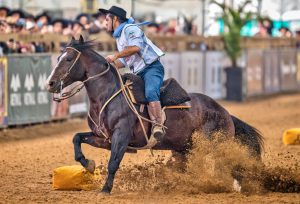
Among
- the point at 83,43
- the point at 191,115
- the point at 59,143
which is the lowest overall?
the point at 59,143

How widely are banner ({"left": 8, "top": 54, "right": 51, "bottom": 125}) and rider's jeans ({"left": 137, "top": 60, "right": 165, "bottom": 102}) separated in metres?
6.72

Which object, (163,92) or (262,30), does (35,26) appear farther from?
(262,30)

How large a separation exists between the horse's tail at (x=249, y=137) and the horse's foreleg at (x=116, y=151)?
183cm

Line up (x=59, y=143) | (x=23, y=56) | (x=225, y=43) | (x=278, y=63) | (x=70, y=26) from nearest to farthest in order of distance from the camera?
(x=59, y=143) < (x=23, y=56) < (x=70, y=26) < (x=225, y=43) < (x=278, y=63)

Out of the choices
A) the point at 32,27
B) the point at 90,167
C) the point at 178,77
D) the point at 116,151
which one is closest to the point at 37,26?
the point at 32,27

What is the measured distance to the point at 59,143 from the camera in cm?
1623

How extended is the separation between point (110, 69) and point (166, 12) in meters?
22.5

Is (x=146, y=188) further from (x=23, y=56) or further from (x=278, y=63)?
(x=278, y=63)

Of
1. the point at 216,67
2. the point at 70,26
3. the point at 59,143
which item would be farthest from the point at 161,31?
the point at 59,143

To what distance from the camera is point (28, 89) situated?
687 inches

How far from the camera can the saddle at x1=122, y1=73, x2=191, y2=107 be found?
34.1ft

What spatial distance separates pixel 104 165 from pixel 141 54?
9.53 ft

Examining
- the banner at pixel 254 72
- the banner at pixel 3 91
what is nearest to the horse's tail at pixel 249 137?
the banner at pixel 3 91

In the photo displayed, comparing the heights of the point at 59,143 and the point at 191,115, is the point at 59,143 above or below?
below
